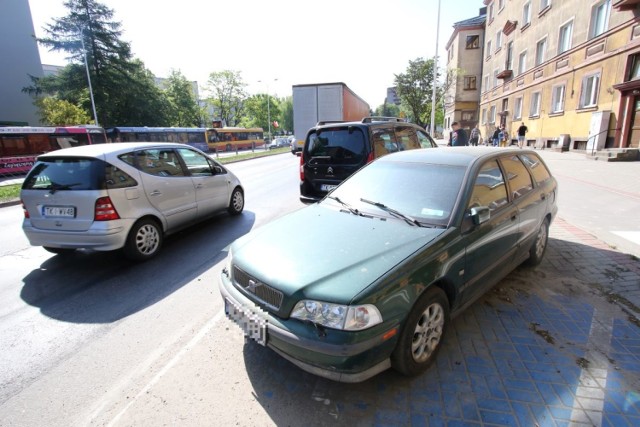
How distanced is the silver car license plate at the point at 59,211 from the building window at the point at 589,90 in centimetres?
2141

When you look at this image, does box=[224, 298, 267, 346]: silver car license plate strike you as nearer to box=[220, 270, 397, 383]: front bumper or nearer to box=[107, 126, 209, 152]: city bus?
box=[220, 270, 397, 383]: front bumper

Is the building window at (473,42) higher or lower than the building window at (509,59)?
higher

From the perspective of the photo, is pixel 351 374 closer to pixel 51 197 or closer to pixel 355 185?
pixel 355 185

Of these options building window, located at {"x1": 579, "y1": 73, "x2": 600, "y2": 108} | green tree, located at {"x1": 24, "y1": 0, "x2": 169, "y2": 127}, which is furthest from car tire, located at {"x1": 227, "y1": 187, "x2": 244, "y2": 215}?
green tree, located at {"x1": 24, "y1": 0, "x2": 169, "y2": 127}

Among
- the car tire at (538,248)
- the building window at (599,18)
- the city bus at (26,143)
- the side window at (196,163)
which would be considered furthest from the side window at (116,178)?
the building window at (599,18)

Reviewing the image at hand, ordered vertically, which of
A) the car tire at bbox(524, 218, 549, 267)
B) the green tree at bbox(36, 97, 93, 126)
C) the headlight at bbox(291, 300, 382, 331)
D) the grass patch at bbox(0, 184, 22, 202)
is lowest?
the grass patch at bbox(0, 184, 22, 202)

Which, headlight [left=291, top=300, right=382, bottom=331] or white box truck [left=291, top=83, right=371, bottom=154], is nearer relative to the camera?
headlight [left=291, top=300, right=382, bottom=331]

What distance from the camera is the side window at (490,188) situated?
306 cm

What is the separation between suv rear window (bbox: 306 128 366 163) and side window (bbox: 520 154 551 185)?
2.59m

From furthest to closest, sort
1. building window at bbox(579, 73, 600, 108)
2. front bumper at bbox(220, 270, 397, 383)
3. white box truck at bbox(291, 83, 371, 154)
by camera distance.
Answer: white box truck at bbox(291, 83, 371, 154) < building window at bbox(579, 73, 600, 108) < front bumper at bbox(220, 270, 397, 383)

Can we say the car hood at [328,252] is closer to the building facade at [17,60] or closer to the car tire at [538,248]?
the car tire at [538,248]

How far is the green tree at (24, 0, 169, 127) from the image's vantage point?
3591 cm

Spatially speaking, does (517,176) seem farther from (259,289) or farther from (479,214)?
(259,289)

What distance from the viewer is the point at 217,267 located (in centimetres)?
468
